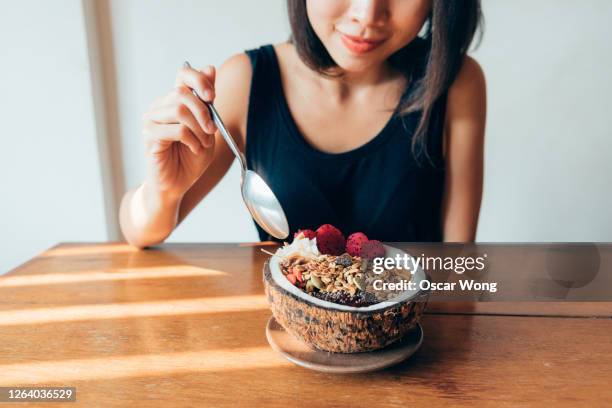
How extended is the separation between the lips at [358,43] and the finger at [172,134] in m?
0.23

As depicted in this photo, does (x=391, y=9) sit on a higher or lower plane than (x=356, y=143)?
higher

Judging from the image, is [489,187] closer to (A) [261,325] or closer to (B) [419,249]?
(B) [419,249]

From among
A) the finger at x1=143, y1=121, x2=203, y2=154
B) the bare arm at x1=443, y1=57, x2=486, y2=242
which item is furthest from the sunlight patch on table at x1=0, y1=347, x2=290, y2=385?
the bare arm at x1=443, y1=57, x2=486, y2=242

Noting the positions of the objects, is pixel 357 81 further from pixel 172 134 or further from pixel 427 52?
pixel 172 134

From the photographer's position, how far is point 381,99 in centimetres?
83

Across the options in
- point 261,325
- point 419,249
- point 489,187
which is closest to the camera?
point 261,325

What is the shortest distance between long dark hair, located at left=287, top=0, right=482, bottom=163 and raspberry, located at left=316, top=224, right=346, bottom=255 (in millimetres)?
349

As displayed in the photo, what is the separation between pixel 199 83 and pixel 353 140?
326mm

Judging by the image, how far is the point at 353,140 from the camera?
809 millimetres

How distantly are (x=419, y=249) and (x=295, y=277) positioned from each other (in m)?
0.28

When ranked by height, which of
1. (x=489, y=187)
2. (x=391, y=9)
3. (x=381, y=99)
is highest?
(x=391, y=9)

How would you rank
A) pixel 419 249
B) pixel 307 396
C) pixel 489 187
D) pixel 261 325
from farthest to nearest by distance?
1. pixel 489 187
2. pixel 419 249
3. pixel 261 325
4. pixel 307 396

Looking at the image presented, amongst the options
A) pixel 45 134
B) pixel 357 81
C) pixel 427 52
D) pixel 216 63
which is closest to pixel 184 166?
pixel 357 81

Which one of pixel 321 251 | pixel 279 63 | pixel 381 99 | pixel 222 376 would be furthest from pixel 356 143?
pixel 222 376
